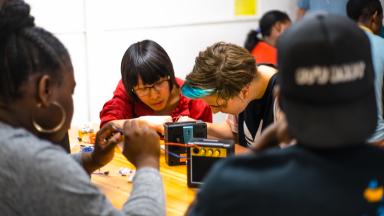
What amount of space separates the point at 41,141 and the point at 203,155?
66 centimetres

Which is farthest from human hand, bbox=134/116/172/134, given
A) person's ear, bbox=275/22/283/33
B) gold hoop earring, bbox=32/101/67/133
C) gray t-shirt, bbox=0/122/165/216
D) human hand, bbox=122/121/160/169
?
person's ear, bbox=275/22/283/33

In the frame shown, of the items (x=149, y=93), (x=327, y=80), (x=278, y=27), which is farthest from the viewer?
(x=278, y=27)

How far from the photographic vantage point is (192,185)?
1606 mm

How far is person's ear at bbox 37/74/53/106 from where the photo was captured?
1.06 metres

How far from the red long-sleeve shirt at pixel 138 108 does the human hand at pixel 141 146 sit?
1077 millimetres

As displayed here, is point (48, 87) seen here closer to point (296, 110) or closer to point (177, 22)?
point (296, 110)

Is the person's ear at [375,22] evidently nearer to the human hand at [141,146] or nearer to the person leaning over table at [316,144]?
the human hand at [141,146]

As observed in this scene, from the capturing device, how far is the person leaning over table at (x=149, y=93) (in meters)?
2.17

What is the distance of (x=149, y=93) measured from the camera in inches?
87.7

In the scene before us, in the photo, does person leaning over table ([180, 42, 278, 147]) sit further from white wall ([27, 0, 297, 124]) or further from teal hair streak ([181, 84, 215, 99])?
white wall ([27, 0, 297, 124])

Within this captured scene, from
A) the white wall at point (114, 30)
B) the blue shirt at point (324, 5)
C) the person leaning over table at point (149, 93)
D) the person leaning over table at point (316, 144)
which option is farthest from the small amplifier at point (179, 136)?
the blue shirt at point (324, 5)

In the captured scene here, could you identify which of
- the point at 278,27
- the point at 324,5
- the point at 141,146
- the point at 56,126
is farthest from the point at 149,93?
the point at 324,5

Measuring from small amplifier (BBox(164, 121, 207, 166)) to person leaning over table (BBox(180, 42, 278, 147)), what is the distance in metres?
0.14

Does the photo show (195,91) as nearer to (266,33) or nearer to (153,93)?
(153,93)
